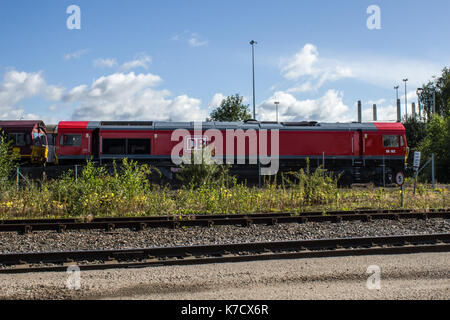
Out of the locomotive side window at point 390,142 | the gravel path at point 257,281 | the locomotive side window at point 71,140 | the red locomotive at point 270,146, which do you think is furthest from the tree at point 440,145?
the locomotive side window at point 71,140

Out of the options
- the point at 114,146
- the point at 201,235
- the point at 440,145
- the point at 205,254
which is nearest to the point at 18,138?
the point at 114,146

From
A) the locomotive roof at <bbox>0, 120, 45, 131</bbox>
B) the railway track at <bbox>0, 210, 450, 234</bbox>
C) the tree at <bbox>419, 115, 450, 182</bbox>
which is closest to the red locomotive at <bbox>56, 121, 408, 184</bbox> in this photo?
the locomotive roof at <bbox>0, 120, 45, 131</bbox>

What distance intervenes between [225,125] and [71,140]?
8029mm

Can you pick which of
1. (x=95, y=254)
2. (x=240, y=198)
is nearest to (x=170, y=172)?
(x=240, y=198)

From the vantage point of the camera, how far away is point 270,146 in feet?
65.9

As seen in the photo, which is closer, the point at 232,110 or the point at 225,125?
the point at 225,125

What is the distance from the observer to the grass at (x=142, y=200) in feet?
35.1

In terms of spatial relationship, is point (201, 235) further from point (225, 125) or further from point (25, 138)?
point (25, 138)

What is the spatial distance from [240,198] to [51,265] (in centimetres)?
654

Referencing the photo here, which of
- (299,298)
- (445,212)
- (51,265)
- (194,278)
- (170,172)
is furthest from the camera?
(170,172)

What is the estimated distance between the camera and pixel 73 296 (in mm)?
4625

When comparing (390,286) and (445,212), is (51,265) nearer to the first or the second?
(390,286)

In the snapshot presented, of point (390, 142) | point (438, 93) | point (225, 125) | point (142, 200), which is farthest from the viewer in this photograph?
point (438, 93)

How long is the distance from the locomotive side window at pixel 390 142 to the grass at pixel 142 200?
818 centimetres
